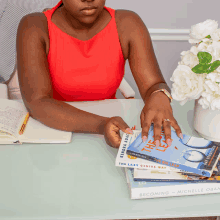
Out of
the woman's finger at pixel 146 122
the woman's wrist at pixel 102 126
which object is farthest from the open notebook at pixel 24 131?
the woman's finger at pixel 146 122

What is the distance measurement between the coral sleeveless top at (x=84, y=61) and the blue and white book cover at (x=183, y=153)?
550mm

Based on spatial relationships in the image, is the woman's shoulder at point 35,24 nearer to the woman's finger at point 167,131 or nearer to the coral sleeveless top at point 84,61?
the coral sleeveless top at point 84,61

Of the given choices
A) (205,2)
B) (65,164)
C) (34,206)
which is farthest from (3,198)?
(205,2)

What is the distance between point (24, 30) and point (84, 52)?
0.29 meters

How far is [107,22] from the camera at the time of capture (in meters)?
1.21

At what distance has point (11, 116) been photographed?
A: 98cm

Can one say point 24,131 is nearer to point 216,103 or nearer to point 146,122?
point 146,122

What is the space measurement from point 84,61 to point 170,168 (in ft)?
2.41

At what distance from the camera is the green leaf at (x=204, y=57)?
2.38ft

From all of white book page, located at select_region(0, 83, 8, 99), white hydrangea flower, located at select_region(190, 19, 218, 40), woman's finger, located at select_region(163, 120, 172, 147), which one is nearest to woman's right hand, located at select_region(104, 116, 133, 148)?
woman's finger, located at select_region(163, 120, 172, 147)

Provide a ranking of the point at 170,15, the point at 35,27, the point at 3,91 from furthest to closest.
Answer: the point at 170,15, the point at 3,91, the point at 35,27

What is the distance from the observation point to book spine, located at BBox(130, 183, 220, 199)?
2.03 ft

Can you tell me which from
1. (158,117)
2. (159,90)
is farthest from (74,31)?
(158,117)

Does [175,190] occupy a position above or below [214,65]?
below
